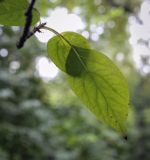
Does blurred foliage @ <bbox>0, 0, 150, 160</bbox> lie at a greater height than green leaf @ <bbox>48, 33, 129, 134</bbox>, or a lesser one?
lesser

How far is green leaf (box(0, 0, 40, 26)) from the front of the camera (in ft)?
1.13

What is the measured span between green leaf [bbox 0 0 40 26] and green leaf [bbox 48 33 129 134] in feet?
0.10

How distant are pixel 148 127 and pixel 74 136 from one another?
10.8 feet

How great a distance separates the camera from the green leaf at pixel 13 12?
345mm

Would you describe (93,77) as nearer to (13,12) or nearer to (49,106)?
(13,12)

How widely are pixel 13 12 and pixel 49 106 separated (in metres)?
3.03

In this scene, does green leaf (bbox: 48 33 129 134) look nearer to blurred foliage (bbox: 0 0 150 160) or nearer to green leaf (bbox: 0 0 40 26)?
green leaf (bbox: 0 0 40 26)

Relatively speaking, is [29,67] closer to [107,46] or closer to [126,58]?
[107,46]

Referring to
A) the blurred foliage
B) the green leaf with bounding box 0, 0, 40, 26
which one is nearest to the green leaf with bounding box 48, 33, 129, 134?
the green leaf with bounding box 0, 0, 40, 26

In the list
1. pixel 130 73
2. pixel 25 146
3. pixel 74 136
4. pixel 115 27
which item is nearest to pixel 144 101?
pixel 130 73

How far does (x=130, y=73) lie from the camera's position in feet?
15.5

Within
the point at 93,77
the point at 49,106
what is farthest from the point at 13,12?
the point at 49,106

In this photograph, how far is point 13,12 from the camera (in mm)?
346

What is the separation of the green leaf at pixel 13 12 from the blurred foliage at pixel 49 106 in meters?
1.52
